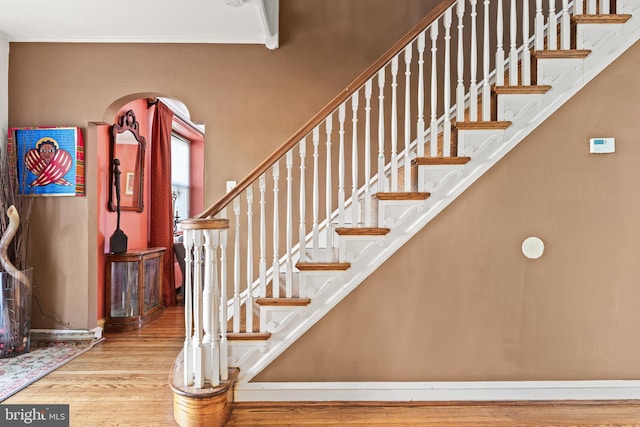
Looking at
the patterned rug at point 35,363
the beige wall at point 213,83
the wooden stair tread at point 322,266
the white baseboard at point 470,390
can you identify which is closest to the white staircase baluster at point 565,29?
the beige wall at point 213,83

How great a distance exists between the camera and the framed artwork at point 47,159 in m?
3.20

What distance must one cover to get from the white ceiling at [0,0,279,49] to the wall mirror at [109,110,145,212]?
96 centimetres

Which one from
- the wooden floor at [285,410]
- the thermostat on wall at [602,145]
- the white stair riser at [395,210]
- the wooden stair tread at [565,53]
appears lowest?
the wooden floor at [285,410]

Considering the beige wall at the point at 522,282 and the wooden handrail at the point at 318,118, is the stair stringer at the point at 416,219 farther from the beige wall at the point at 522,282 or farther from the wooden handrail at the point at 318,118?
the wooden handrail at the point at 318,118

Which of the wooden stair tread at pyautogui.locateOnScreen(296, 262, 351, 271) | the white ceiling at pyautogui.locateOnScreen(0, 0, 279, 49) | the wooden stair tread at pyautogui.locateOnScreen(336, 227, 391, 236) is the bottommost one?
the wooden stair tread at pyautogui.locateOnScreen(296, 262, 351, 271)

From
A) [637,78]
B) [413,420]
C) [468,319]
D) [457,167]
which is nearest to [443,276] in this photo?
[468,319]

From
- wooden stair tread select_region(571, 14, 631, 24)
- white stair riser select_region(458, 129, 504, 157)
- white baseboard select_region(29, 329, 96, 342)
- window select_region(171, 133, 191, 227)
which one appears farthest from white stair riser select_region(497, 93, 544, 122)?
window select_region(171, 133, 191, 227)

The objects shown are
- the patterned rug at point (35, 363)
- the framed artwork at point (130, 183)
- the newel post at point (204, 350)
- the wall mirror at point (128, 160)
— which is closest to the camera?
the newel post at point (204, 350)

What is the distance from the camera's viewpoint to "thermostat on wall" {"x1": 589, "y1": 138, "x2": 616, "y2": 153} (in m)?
2.32

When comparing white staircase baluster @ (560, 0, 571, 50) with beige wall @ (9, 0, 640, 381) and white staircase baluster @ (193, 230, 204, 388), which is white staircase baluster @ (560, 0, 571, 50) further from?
white staircase baluster @ (193, 230, 204, 388)

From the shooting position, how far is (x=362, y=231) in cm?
227

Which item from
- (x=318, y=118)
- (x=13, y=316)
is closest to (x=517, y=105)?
(x=318, y=118)

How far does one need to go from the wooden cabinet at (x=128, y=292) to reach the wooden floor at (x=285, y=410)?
3.31 ft

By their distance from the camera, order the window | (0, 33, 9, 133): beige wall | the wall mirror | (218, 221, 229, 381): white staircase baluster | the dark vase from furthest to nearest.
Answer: the window < the wall mirror < (0, 33, 9, 133): beige wall < the dark vase < (218, 221, 229, 381): white staircase baluster
